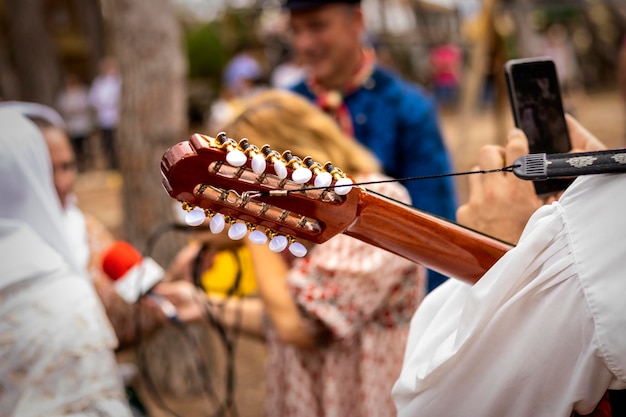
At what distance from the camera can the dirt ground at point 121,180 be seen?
4.60m

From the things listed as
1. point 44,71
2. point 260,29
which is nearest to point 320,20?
point 44,71

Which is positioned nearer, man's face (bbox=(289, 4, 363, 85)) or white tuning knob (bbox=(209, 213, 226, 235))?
white tuning knob (bbox=(209, 213, 226, 235))

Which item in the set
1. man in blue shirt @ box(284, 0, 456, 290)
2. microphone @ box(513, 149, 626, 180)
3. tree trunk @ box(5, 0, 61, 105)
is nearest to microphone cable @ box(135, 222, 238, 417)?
man in blue shirt @ box(284, 0, 456, 290)

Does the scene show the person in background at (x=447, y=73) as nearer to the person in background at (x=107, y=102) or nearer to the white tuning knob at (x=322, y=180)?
the person in background at (x=107, y=102)

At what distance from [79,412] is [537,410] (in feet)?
3.77

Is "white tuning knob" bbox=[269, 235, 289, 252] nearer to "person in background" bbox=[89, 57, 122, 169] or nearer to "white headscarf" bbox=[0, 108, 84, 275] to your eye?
"white headscarf" bbox=[0, 108, 84, 275]

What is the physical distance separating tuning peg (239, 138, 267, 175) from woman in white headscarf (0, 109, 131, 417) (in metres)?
0.87

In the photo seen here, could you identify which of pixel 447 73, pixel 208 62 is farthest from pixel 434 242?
pixel 447 73

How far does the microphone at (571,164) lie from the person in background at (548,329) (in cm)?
3

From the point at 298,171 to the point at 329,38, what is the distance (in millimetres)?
2237

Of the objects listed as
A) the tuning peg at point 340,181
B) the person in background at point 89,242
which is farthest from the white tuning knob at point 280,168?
the person in background at point 89,242

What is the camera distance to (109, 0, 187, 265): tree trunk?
14.6 ft

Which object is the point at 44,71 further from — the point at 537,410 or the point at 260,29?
the point at 537,410

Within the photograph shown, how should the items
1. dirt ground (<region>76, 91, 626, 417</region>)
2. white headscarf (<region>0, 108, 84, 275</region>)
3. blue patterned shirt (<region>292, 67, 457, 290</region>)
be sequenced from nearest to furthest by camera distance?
white headscarf (<region>0, 108, 84, 275</region>) < blue patterned shirt (<region>292, 67, 457, 290</region>) < dirt ground (<region>76, 91, 626, 417</region>)
